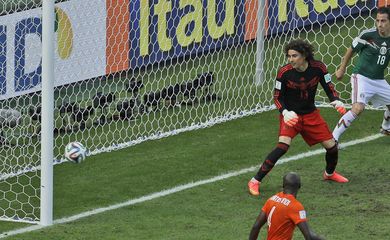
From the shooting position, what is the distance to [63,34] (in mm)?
14438

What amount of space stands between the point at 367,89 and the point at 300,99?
6.17 feet

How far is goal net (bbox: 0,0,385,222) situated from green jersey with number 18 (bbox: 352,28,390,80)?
A: 2.53 metres

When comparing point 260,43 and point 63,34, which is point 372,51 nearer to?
point 260,43

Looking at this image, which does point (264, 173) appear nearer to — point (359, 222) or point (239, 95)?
point (359, 222)

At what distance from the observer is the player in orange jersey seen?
29.2ft

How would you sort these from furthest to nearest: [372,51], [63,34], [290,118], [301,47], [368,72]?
[63,34], [368,72], [372,51], [301,47], [290,118]

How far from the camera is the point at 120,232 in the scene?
36.4ft

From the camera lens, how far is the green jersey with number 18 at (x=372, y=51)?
13.6m

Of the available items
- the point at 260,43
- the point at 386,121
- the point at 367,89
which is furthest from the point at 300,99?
the point at 260,43

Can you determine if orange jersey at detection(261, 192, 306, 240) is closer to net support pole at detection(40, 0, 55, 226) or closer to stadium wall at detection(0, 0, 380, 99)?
net support pole at detection(40, 0, 55, 226)

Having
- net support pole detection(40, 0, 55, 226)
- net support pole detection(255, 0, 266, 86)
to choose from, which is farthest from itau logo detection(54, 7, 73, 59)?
net support pole detection(255, 0, 266, 86)

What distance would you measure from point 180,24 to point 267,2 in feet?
5.15

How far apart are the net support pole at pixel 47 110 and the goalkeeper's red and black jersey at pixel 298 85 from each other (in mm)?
2365

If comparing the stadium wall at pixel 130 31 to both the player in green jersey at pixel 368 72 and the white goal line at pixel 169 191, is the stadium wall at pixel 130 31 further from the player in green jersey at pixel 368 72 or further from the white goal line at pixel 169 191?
the player in green jersey at pixel 368 72
